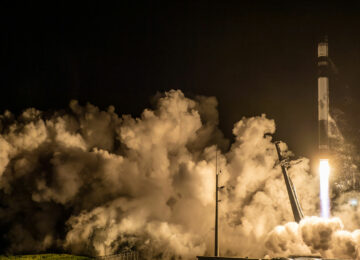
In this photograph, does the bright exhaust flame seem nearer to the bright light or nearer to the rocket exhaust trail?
the rocket exhaust trail

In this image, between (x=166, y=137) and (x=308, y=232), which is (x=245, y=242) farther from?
(x=166, y=137)

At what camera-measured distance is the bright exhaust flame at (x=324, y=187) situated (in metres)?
38.3

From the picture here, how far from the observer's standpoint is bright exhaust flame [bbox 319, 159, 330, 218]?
1508 inches

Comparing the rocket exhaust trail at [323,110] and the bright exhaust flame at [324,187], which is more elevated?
the rocket exhaust trail at [323,110]

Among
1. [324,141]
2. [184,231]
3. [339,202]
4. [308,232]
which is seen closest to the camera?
[308,232]

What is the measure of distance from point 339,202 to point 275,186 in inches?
246

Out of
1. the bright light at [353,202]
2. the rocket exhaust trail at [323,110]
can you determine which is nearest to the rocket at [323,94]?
the rocket exhaust trail at [323,110]

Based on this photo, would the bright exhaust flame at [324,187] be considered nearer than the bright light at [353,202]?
Yes

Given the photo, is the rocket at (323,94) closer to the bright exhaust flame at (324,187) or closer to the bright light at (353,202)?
the bright exhaust flame at (324,187)

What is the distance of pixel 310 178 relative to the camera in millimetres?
44781

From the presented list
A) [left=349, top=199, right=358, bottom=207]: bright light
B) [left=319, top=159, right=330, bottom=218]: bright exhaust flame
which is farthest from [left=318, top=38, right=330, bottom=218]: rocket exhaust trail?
[left=349, top=199, right=358, bottom=207]: bright light

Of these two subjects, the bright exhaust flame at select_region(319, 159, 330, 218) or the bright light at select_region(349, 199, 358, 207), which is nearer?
the bright exhaust flame at select_region(319, 159, 330, 218)

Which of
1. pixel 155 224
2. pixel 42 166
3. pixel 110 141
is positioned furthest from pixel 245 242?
pixel 42 166

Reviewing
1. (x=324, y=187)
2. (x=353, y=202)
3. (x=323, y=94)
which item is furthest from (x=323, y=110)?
(x=353, y=202)
